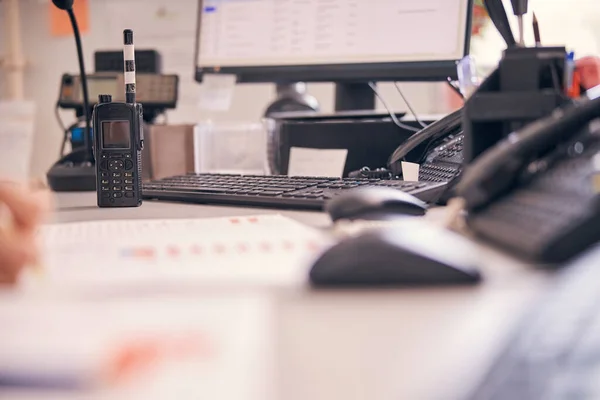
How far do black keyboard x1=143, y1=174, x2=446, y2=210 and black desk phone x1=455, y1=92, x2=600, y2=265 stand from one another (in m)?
0.23

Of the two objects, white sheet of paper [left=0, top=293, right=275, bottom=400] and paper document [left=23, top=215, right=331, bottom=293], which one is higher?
white sheet of paper [left=0, top=293, right=275, bottom=400]

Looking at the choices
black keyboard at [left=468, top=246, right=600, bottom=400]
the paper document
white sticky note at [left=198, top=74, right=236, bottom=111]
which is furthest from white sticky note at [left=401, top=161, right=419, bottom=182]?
black keyboard at [left=468, top=246, right=600, bottom=400]

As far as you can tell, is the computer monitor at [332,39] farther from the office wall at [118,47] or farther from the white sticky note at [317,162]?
the office wall at [118,47]

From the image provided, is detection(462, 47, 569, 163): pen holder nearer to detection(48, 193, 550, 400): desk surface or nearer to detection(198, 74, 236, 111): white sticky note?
detection(48, 193, 550, 400): desk surface

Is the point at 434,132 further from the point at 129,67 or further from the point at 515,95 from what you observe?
the point at 129,67

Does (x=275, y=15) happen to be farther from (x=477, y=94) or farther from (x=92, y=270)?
(x=92, y=270)

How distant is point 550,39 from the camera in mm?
1941

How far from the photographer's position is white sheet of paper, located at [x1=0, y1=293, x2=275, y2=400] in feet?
0.90

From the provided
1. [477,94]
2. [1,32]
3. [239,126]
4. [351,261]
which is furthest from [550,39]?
[1,32]

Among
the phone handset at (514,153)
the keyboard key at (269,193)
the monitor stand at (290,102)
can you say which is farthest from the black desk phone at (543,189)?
the monitor stand at (290,102)

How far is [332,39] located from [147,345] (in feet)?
3.73

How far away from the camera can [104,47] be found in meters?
2.70

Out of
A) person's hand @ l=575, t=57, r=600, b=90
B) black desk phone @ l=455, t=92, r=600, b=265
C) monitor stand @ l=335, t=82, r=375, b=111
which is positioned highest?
person's hand @ l=575, t=57, r=600, b=90

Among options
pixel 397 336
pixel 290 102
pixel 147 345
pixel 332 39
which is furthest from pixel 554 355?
pixel 290 102
